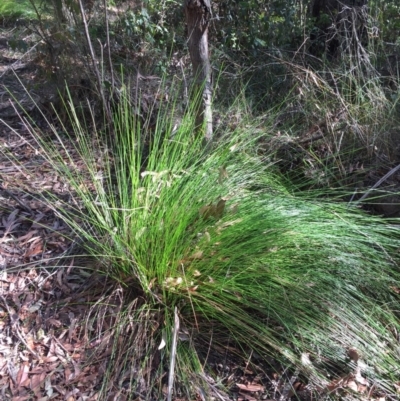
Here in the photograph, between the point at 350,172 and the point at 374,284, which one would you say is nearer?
the point at 374,284

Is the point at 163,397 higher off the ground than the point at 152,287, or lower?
lower

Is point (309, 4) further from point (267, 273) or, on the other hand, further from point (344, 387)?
point (344, 387)

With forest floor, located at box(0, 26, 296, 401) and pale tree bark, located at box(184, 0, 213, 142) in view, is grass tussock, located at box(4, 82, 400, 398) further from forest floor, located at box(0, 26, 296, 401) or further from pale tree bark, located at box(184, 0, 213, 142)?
pale tree bark, located at box(184, 0, 213, 142)

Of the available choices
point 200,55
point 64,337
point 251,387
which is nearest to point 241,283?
point 251,387

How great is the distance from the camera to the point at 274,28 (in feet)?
14.0

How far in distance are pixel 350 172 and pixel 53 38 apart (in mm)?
2313

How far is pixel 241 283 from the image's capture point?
2078 millimetres

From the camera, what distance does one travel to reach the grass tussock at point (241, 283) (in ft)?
6.33

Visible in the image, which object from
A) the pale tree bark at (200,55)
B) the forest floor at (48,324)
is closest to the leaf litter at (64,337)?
the forest floor at (48,324)

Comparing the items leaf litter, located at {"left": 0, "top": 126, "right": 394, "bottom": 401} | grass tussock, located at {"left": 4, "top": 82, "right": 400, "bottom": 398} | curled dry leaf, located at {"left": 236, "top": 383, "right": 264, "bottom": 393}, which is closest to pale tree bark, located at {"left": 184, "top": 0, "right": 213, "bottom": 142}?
grass tussock, located at {"left": 4, "top": 82, "right": 400, "bottom": 398}

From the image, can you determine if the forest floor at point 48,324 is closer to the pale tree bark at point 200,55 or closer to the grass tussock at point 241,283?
the grass tussock at point 241,283

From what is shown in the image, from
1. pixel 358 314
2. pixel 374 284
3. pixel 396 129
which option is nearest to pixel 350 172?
pixel 396 129

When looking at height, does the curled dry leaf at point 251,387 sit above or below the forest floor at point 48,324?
below

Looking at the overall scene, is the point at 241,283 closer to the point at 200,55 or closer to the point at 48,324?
the point at 48,324
